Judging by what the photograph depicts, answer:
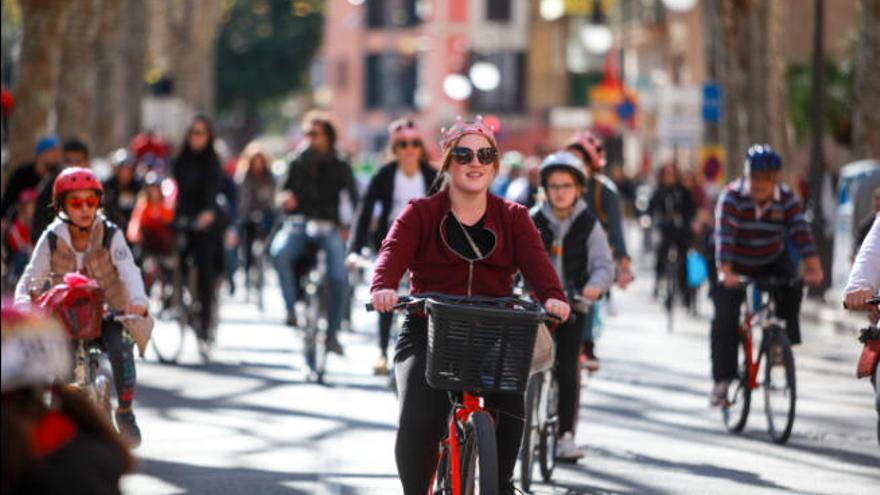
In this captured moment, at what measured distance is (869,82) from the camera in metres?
30.9

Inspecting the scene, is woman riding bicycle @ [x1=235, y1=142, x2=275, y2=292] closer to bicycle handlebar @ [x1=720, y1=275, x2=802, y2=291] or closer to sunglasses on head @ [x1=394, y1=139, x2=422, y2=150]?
sunglasses on head @ [x1=394, y1=139, x2=422, y2=150]

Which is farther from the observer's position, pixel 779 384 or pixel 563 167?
pixel 779 384

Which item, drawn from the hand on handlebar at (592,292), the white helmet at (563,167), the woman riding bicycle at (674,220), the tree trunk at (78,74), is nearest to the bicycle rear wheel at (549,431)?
the hand on handlebar at (592,292)

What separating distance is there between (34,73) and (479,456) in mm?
20234

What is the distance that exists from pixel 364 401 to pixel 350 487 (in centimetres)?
479

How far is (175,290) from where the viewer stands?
20.3 metres

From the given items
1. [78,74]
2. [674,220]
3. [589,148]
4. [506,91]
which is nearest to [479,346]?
[589,148]

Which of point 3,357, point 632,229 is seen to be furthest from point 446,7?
point 3,357

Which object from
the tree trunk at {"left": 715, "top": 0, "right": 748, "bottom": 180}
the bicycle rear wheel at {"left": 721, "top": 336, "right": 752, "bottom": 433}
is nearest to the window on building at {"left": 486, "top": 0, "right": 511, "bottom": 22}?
the tree trunk at {"left": 715, "top": 0, "right": 748, "bottom": 180}

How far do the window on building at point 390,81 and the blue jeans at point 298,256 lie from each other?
80.4 m

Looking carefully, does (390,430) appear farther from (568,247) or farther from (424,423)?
(424,423)

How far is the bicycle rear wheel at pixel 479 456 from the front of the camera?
8.03m

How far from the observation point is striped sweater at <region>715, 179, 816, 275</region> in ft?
46.8

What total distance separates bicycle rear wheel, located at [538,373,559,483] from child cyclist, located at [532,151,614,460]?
0.05m
